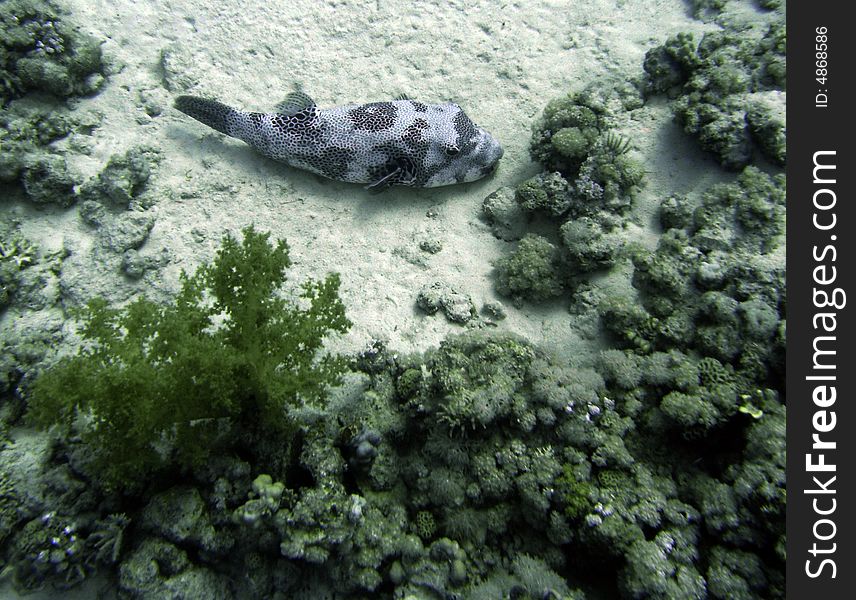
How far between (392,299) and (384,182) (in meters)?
1.64

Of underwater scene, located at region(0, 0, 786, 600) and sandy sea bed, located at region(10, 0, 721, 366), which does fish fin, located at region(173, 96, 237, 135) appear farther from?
sandy sea bed, located at region(10, 0, 721, 366)

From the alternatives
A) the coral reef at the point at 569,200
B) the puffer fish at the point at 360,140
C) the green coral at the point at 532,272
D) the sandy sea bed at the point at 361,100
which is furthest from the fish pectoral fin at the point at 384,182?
the green coral at the point at 532,272

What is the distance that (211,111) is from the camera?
5848 mm

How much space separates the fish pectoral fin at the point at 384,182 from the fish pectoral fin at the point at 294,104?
1309 millimetres

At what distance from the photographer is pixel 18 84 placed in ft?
18.6

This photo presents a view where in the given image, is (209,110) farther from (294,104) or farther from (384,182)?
(384,182)

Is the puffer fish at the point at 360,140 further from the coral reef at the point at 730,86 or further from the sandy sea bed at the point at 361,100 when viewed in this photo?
the coral reef at the point at 730,86

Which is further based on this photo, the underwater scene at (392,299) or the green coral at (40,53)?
the green coral at (40,53)

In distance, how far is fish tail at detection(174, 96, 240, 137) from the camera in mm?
5840

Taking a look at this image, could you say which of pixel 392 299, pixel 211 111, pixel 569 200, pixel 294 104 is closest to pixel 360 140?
pixel 294 104

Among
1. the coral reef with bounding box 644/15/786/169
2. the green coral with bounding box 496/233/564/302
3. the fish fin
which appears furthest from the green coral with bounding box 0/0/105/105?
the coral reef with bounding box 644/15/786/169

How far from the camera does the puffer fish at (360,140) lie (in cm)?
580

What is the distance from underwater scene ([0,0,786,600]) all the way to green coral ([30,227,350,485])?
0.02 meters
